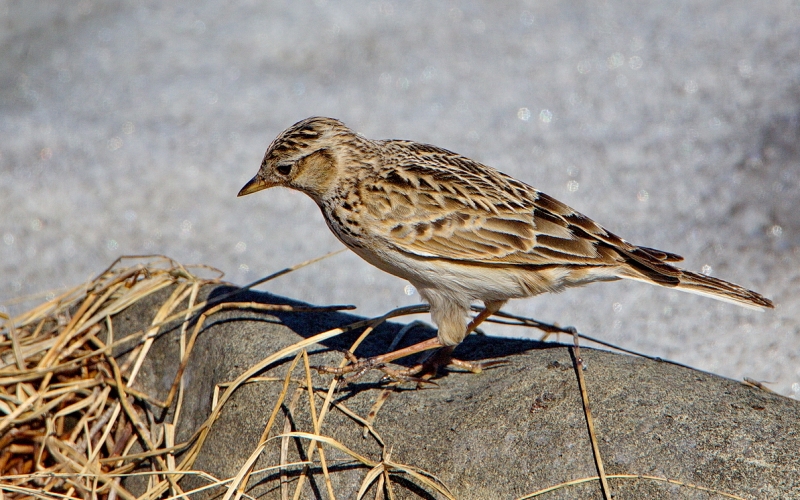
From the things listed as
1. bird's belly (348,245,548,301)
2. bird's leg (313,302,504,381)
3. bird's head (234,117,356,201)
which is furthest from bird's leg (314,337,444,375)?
bird's head (234,117,356,201)

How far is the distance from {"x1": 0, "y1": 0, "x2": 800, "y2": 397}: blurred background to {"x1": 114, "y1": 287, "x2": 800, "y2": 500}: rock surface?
9.48 ft

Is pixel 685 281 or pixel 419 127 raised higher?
pixel 419 127

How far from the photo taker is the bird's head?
5301mm

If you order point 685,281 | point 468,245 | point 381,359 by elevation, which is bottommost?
point 381,359

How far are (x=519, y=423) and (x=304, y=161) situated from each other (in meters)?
2.18

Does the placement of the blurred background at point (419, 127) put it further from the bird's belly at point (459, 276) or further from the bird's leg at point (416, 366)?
the bird's belly at point (459, 276)

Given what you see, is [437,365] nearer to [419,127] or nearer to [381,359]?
[381,359]

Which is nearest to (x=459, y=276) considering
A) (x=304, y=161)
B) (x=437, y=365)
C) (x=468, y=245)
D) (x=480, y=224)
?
(x=468, y=245)

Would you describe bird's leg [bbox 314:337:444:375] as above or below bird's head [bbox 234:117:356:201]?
below

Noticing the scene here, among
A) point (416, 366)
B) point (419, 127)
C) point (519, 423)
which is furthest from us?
point (419, 127)

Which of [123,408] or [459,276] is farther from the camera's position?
[123,408]

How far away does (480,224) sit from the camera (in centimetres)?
497

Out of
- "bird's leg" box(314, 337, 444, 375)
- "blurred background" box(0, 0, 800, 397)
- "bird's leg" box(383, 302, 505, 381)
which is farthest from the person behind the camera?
"blurred background" box(0, 0, 800, 397)

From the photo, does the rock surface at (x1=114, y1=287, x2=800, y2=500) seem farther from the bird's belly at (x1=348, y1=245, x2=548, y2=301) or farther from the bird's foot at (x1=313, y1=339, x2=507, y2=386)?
the bird's belly at (x1=348, y1=245, x2=548, y2=301)
